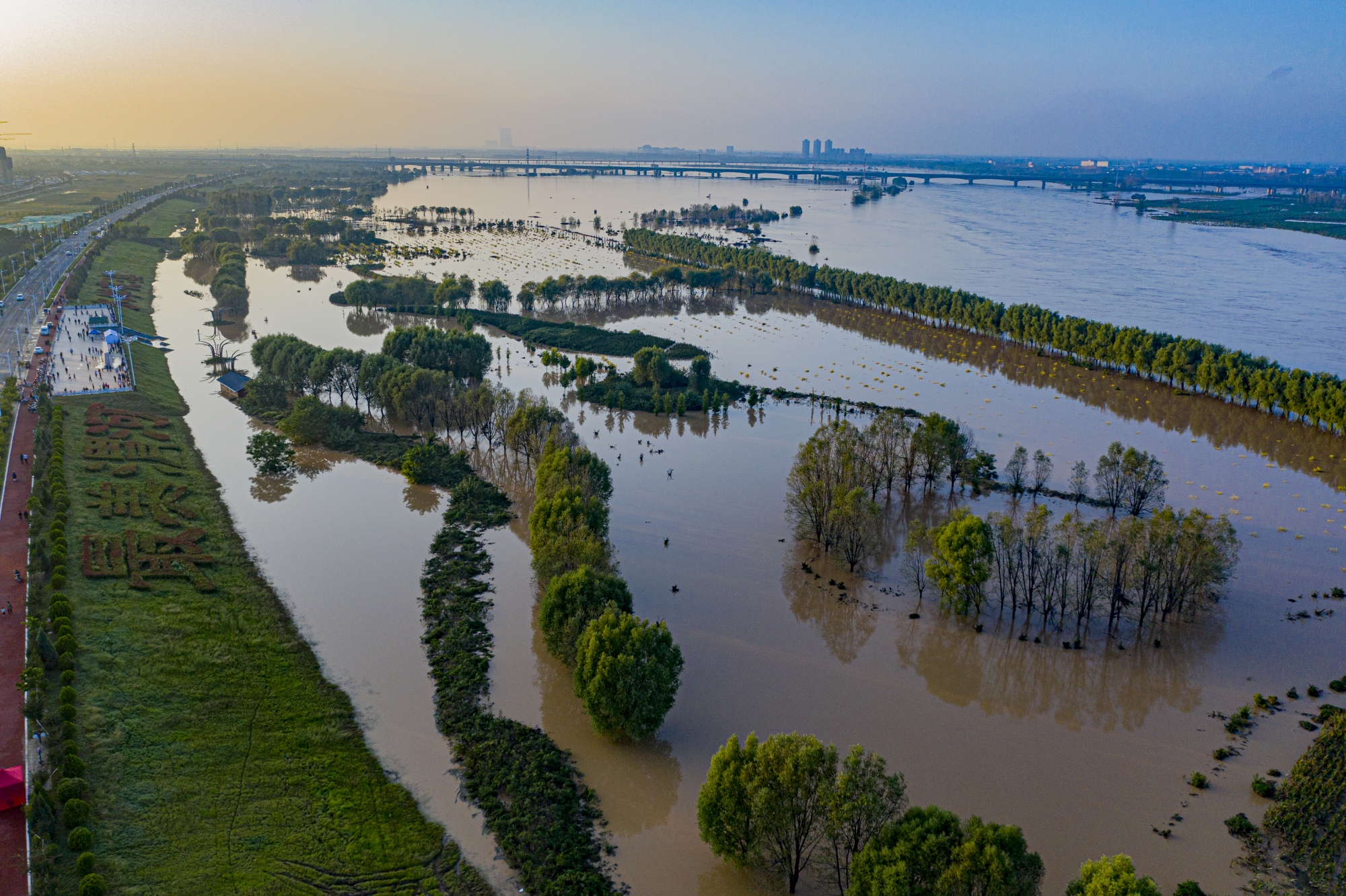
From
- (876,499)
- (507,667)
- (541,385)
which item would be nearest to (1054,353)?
(876,499)

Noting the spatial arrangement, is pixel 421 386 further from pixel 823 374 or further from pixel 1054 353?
pixel 1054 353

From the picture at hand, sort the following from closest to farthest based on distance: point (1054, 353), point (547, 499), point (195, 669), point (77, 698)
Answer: point (77, 698) < point (195, 669) < point (547, 499) < point (1054, 353)

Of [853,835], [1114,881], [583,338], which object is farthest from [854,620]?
[583,338]

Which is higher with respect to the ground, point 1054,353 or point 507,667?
point 1054,353

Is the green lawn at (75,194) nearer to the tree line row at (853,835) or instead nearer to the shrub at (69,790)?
the shrub at (69,790)

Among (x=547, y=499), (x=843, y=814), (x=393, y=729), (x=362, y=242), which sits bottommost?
(x=393, y=729)
